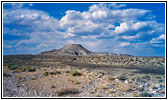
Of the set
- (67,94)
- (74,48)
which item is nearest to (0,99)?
(67,94)

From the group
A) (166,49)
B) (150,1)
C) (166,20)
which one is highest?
(150,1)

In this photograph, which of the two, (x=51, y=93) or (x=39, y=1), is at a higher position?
(x=39, y=1)

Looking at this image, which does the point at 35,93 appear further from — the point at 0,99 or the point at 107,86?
the point at 107,86

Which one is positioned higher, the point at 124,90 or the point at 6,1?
the point at 6,1

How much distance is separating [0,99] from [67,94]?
3.96 metres

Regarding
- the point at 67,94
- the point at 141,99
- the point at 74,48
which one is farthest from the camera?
the point at 74,48

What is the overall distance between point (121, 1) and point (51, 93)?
7.37 metres

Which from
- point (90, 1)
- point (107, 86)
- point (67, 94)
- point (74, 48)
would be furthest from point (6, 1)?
point (74, 48)

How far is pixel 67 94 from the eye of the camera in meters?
12.1

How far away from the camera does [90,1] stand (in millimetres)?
12508

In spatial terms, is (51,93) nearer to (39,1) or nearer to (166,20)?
(39,1)

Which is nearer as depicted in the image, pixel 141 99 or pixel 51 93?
pixel 141 99

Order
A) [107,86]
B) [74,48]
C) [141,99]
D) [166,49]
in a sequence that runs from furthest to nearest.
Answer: [74,48], [107,86], [166,49], [141,99]

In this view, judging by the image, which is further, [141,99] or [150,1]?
[150,1]
